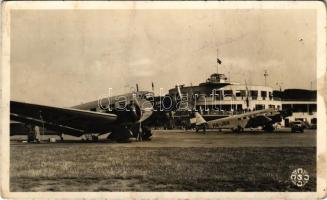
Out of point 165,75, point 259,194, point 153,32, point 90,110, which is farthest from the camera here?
point 90,110

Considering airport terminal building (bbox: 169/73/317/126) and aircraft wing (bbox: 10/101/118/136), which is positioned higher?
airport terminal building (bbox: 169/73/317/126)

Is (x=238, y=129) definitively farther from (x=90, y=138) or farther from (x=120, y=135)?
(x=90, y=138)

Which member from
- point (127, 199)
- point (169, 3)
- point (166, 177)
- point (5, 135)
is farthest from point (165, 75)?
point (5, 135)

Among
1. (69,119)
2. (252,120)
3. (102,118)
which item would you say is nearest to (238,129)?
(252,120)

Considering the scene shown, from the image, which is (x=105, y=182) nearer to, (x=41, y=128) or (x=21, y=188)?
(x=21, y=188)

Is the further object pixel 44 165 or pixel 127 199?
pixel 44 165

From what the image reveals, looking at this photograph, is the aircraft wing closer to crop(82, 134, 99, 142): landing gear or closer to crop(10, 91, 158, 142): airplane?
crop(10, 91, 158, 142): airplane

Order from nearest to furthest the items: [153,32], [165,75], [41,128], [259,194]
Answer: [259,194] → [153,32] → [165,75] → [41,128]

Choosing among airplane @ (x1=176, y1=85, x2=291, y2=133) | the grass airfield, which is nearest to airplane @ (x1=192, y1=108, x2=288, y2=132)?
airplane @ (x1=176, y1=85, x2=291, y2=133)
